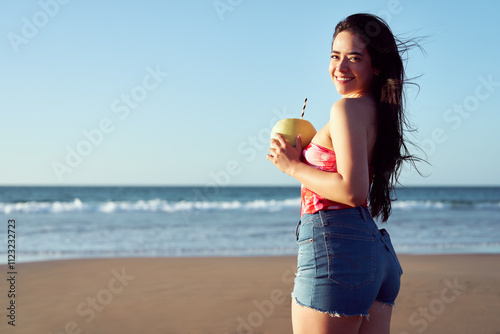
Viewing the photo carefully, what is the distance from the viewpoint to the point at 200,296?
542 cm

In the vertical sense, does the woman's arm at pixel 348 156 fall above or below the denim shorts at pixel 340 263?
above

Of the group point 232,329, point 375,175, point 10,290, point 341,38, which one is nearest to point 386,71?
point 341,38

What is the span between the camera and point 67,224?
1315cm

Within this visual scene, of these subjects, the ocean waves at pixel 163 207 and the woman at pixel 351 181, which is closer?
the woman at pixel 351 181

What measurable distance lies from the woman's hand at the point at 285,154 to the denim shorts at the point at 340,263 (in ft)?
0.67

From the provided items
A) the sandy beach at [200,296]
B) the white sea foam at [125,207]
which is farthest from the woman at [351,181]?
the white sea foam at [125,207]

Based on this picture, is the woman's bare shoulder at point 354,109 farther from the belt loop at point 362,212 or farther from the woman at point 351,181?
the belt loop at point 362,212

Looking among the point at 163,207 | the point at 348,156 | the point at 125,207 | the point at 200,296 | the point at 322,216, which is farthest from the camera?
the point at 163,207

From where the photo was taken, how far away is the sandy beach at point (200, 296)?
Answer: 14.7ft

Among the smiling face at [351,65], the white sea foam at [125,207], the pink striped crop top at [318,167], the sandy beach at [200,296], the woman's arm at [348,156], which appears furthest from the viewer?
the white sea foam at [125,207]

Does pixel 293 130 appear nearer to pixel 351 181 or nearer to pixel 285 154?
pixel 285 154

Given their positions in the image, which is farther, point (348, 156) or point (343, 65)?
point (343, 65)

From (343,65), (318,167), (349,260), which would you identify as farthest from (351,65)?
(349,260)

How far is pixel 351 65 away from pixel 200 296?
4123mm
